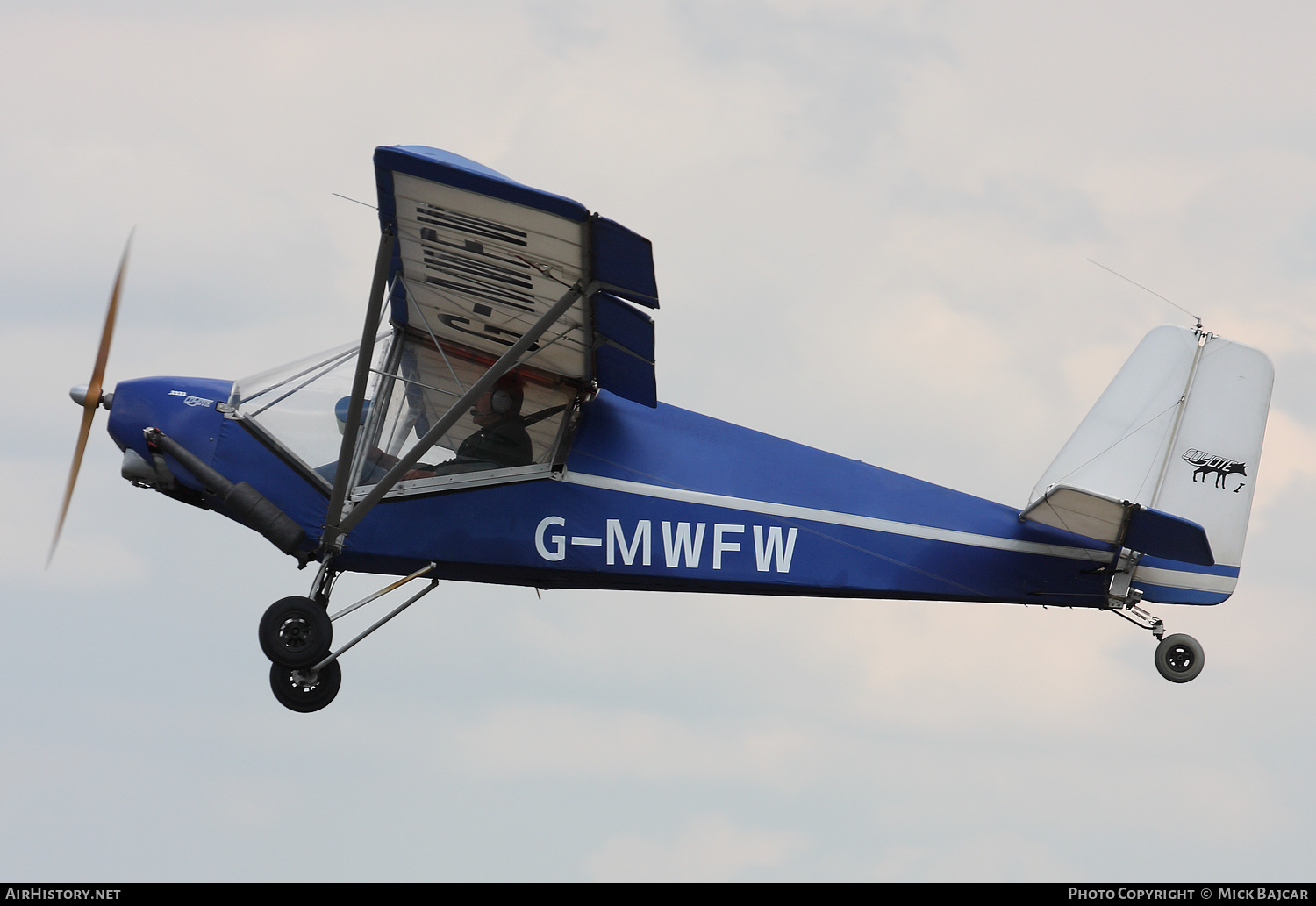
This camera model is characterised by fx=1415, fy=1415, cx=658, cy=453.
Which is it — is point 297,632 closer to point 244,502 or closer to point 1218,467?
point 244,502

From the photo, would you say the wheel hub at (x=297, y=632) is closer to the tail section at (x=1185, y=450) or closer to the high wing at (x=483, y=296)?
the high wing at (x=483, y=296)

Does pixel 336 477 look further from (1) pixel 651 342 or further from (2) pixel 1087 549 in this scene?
(2) pixel 1087 549

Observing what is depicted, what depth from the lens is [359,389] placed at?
29.2 ft

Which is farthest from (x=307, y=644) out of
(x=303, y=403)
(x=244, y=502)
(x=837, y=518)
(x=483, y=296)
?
(x=837, y=518)

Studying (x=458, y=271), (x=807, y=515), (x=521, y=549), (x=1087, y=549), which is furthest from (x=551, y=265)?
(x=1087, y=549)

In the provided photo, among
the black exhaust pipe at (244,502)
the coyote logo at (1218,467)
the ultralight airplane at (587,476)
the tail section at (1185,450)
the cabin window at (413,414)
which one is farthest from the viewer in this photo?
the coyote logo at (1218,467)

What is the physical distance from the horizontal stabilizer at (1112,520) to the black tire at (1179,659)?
2.20ft

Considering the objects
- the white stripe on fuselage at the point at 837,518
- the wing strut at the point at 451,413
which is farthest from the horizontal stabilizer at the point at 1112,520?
the wing strut at the point at 451,413

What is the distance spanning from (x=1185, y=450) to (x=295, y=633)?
6.46 metres

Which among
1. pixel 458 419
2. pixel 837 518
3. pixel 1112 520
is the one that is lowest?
pixel 458 419

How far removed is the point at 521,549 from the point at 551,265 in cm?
211

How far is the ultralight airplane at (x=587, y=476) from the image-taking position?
919 centimetres

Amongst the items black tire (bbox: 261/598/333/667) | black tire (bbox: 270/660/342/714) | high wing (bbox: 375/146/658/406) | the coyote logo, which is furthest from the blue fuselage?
the coyote logo

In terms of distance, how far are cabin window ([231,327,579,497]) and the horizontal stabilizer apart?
11.3 feet
